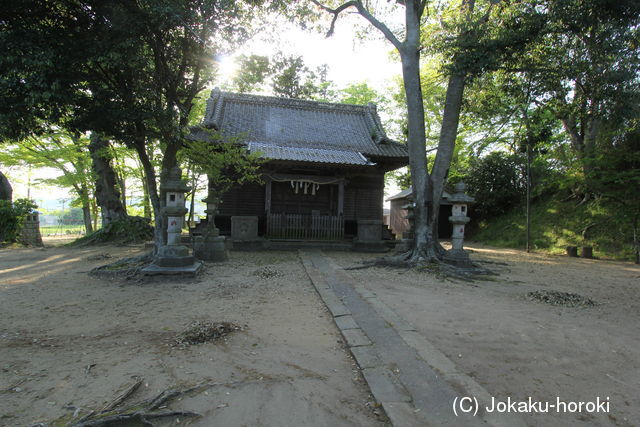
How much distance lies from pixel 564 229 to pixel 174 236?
14.8 meters

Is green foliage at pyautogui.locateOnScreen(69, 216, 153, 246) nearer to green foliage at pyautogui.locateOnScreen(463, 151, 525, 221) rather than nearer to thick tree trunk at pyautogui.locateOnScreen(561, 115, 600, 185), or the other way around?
thick tree trunk at pyautogui.locateOnScreen(561, 115, 600, 185)

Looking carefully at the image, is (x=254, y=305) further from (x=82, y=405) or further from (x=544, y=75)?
(x=544, y=75)

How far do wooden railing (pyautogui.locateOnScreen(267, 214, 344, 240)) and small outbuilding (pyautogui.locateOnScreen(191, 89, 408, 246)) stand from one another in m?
0.04

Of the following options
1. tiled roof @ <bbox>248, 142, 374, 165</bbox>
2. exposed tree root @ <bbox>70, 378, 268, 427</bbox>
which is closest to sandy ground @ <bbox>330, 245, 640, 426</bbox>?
exposed tree root @ <bbox>70, 378, 268, 427</bbox>

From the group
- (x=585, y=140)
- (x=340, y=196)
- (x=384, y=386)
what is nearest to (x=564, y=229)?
(x=585, y=140)

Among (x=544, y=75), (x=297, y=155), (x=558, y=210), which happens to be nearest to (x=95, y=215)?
(x=297, y=155)

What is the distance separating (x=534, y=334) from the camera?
3811 mm

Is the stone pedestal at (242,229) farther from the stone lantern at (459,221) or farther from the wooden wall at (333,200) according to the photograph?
the stone lantern at (459,221)

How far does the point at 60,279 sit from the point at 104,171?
985 cm

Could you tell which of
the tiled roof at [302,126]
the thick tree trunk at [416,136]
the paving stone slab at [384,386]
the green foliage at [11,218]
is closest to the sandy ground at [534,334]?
the paving stone slab at [384,386]

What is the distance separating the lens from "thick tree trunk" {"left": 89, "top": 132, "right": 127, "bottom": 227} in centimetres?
1417

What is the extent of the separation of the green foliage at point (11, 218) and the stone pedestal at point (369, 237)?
1314 cm

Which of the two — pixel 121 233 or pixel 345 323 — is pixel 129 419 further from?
pixel 121 233

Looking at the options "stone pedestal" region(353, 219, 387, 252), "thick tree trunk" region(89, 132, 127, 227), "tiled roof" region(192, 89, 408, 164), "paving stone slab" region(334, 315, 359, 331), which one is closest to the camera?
"paving stone slab" region(334, 315, 359, 331)
